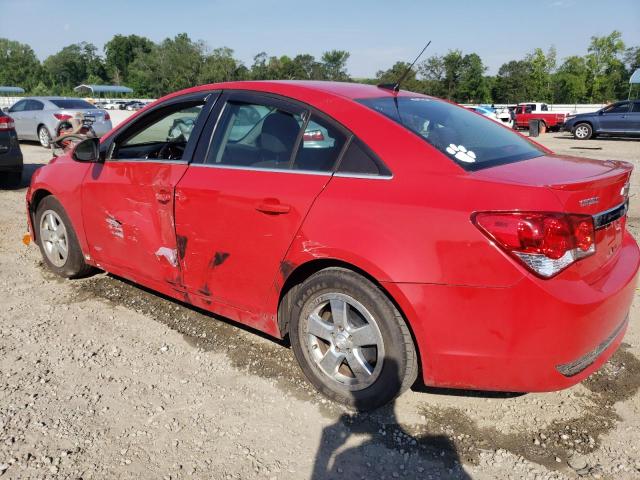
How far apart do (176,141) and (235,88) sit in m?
1.15

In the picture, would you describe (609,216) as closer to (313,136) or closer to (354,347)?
(354,347)

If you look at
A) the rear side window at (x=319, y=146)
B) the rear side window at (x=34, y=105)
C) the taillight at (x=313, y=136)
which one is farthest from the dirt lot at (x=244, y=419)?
the rear side window at (x=34, y=105)

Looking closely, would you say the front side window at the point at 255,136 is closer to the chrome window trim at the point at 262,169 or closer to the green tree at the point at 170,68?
the chrome window trim at the point at 262,169

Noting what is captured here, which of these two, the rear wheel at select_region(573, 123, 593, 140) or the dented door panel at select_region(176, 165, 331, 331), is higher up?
the dented door panel at select_region(176, 165, 331, 331)

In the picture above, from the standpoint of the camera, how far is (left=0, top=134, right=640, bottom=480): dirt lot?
2416 millimetres

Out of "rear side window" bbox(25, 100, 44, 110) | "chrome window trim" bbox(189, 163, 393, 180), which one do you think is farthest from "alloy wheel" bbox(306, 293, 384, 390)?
"rear side window" bbox(25, 100, 44, 110)

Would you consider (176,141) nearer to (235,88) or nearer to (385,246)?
(235,88)

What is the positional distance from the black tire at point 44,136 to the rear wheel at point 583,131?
67.9 ft

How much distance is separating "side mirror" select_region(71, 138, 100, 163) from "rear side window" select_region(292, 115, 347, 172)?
1.88 metres

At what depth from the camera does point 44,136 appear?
615 inches

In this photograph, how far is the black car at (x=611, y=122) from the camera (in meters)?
21.5

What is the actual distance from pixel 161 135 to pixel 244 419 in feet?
9.23

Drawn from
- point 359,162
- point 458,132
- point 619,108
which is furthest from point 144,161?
point 619,108

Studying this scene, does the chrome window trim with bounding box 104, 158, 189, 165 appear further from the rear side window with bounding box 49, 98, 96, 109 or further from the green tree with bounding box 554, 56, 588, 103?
the green tree with bounding box 554, 56, 588, 103
